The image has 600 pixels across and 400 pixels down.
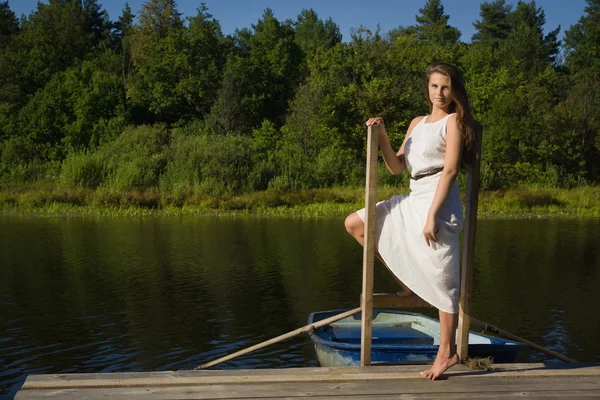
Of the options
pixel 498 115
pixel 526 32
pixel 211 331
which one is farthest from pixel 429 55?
pixel 211 331

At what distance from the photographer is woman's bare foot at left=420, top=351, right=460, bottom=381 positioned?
4668mm

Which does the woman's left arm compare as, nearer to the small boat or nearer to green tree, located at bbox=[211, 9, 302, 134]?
the small boat

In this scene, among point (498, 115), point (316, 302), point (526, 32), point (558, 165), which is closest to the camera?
point (316, 302)

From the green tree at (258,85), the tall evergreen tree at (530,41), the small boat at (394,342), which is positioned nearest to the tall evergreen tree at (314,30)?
the green tree at (258,85)

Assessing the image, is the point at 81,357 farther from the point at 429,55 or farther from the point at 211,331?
the point at 429,55

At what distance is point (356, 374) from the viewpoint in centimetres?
471

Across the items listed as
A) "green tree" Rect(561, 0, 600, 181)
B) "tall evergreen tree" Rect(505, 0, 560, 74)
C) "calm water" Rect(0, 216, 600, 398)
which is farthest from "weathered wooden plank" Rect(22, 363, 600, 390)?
"tall evergreen tree" Rect(505, 0, 560, 74)

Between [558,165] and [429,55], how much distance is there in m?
8.68

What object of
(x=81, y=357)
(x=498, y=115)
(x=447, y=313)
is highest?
(x=498, y=115)

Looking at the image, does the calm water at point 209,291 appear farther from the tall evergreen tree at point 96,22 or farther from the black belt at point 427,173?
the tall evergreen tree at point 96,22

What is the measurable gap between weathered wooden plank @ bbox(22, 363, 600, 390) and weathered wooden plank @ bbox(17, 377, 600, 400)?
0.05m

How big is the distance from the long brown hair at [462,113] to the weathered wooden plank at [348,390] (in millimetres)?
1359

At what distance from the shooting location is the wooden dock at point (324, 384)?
4.41 metres

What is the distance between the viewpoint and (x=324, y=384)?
15.0 feet
